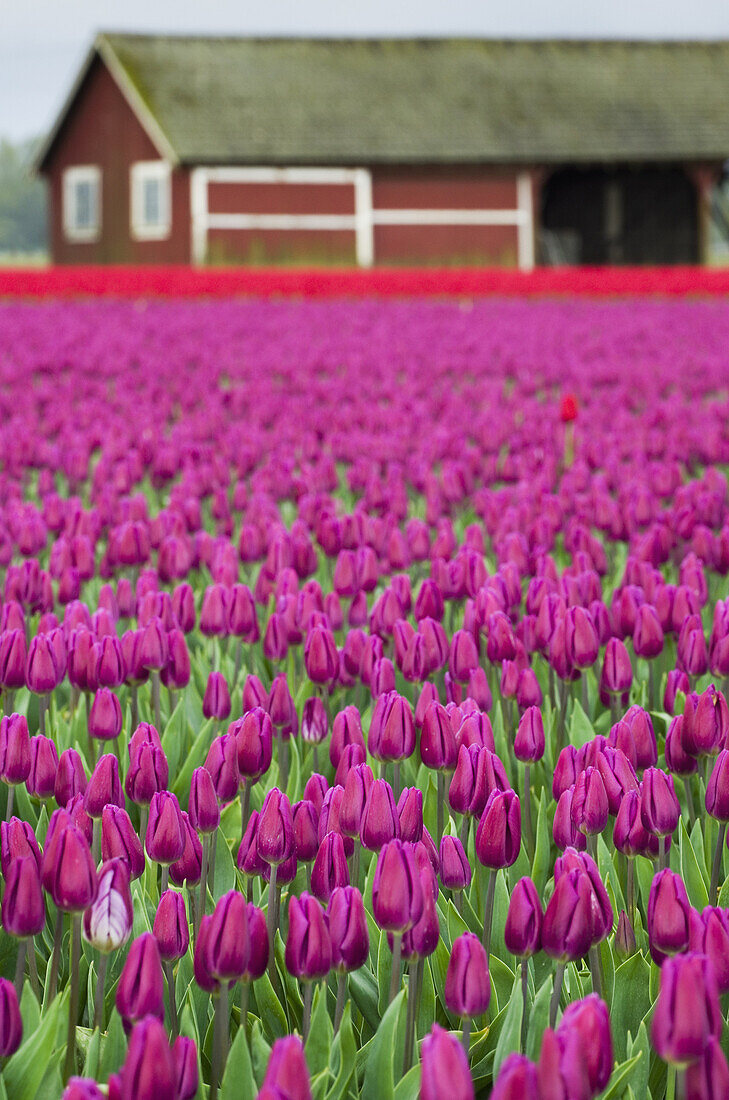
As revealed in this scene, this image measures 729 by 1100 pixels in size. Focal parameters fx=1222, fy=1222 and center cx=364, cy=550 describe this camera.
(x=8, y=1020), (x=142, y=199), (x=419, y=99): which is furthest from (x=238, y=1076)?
(x=419, y=99)

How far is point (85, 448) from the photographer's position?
5559 millimetres

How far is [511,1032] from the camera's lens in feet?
5.22

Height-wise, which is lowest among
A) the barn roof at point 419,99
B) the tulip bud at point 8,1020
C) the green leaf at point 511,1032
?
the green leaf at point 511,1032

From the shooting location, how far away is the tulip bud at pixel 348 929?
1469 millimetres

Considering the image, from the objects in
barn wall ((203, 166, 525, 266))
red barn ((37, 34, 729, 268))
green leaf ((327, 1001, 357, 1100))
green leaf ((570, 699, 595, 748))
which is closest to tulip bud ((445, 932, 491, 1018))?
green leaf ((327, 1001, 357, 1100))

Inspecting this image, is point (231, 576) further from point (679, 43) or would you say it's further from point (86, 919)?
point (679, 43)

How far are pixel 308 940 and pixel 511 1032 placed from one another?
1.11 ft

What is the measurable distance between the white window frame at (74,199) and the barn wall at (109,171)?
19 centimetres

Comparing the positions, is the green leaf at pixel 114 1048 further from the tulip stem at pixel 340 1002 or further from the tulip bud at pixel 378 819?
the tulip bud at pixel 378 819

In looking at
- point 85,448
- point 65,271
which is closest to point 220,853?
point 85,448

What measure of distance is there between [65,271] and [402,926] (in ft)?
83.0

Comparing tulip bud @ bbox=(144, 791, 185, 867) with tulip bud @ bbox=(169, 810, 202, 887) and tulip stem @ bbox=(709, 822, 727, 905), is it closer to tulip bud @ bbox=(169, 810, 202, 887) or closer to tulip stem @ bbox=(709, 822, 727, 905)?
tulip bud @ bbox=(169, 810, 202, 887)

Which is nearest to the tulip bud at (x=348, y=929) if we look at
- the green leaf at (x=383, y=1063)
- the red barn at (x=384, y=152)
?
the green leaf at (x=383, y=1063)

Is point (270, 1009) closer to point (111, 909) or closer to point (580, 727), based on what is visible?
point (111, 909)
